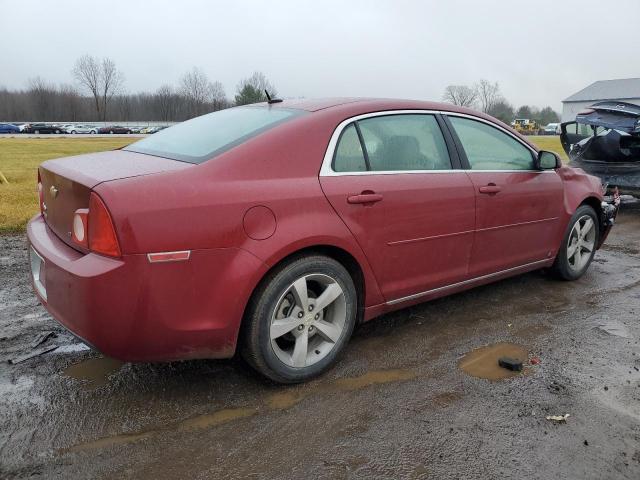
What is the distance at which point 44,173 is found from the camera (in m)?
3.17

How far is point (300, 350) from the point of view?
299cm

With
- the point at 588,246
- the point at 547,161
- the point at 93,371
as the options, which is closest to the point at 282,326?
the point at 93,371

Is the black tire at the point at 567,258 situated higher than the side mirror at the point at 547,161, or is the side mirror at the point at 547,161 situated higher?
the side mirror at the point at 547,161

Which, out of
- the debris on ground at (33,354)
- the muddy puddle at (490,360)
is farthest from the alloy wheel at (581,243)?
the debris on ground at (33,354)

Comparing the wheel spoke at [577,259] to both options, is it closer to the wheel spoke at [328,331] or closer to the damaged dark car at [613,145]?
the wheel spoke at [328,331]

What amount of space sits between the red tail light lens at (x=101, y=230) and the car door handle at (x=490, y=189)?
248cm

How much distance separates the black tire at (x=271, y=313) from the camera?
109 inches

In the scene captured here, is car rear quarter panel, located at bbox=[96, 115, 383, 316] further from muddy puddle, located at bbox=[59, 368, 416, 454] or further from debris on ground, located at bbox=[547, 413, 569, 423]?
debris on ground, located at bbox=[547, 413, 569, 423]

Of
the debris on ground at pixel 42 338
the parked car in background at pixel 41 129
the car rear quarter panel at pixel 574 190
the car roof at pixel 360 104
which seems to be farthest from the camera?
the parked car in background at pixel 41 129

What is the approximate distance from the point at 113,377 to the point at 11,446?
709 millimetres

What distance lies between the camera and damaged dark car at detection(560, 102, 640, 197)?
28.1ft

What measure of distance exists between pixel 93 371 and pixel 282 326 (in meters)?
1.22

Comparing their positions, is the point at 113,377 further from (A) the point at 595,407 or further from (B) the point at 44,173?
(A) the point at 595,407

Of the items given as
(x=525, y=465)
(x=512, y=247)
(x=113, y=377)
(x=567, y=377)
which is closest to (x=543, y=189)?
(x=512, y=247)
